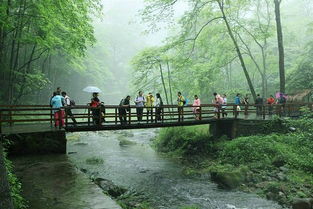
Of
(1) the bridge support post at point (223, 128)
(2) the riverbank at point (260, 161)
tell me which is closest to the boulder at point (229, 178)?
(2) the riverbank at point (260, 161)

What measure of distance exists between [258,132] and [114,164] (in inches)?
320

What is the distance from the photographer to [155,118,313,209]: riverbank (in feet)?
32.9

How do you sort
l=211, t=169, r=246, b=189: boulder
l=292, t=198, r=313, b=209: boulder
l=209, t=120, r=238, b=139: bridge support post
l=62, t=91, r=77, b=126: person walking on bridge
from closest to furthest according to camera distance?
l=292, t=198, r=313, b=209: boulder → l=211, t=169, r=246, b=189: boulder → l=62, t=91, r=77, b=126: person walking on bridge → l=209, t=120, r=238, b=139: bridge support post

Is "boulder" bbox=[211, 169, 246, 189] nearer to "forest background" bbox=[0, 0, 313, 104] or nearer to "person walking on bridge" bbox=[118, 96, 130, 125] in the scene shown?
"person walking on bridge" bbox=[118, 96, 130, 125]

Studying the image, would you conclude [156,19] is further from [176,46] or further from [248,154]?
[248,154]

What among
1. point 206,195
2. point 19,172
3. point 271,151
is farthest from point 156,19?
point 19,172

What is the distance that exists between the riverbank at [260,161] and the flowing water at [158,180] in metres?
0.60

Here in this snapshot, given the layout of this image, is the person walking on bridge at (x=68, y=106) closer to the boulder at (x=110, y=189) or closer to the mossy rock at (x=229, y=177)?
the boulder at (x=110, y=189)

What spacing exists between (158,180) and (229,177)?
9.65 ft

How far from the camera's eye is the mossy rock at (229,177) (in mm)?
10695

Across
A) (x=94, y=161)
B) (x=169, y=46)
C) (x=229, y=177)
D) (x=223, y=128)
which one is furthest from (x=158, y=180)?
(x=169, y=46)

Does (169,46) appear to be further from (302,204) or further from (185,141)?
(302,204)

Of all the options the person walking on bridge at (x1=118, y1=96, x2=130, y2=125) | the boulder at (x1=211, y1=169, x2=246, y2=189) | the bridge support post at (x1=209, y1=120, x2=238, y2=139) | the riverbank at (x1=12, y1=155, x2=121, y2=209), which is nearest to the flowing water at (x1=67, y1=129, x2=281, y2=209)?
the boulder at (x1=211, y1=169, x2=246, y2=189)

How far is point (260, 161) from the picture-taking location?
12.6 meters
